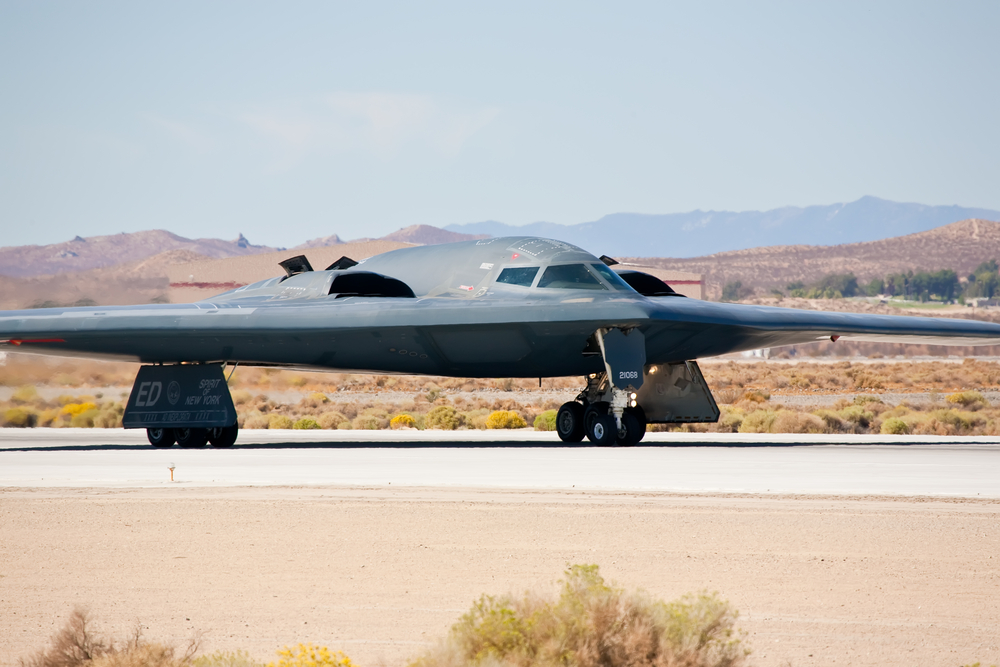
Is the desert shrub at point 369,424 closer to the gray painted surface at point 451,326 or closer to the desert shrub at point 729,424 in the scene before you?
the desert shrub at point 729,424

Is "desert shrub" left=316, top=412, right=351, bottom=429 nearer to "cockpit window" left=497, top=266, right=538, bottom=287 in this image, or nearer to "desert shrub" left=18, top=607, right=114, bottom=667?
"cockpit window" left=497, top=266, right=538, bottom=287

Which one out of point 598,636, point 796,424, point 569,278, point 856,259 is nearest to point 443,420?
point 796,424

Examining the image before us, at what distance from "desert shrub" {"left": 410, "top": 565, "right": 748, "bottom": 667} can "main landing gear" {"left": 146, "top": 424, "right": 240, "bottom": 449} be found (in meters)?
16.4

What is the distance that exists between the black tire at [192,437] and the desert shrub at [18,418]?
1308cm

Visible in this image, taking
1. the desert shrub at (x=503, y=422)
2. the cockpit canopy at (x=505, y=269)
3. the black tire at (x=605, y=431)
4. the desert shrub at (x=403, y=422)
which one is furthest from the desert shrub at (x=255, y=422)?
the black tire at (x=605, y=431)

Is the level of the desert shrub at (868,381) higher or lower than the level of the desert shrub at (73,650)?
lower

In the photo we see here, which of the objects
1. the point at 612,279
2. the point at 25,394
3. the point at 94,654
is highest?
the point at 612,279

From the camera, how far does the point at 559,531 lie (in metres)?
9.15

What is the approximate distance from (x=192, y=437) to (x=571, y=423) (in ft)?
23.5

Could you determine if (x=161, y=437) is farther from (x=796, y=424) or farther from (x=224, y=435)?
(x=796, y=424)

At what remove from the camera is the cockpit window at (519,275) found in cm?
1945

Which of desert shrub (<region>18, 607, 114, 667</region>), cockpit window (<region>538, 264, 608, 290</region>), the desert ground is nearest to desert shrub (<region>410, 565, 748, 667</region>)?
the desert ground

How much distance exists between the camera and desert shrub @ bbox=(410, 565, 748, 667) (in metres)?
4.97

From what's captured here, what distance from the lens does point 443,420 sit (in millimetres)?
29516
